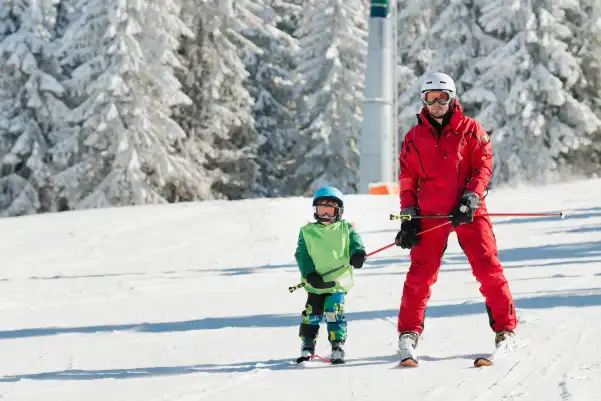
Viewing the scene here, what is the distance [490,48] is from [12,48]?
1584 centimetres

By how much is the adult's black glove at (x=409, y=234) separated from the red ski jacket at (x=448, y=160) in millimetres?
127

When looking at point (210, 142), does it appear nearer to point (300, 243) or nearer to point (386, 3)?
point (386, 3)

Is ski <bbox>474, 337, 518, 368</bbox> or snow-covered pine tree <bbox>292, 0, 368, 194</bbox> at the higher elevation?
snow-covered pine tree <bbox>292, 0, 368, 194</bbox>

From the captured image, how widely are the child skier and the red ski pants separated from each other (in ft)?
1.21

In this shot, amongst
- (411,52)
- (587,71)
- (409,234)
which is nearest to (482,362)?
(409,234)

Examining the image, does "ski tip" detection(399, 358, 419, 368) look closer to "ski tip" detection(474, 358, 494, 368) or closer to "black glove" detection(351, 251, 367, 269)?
"ski tip" detection(474, 358, 494, 368)

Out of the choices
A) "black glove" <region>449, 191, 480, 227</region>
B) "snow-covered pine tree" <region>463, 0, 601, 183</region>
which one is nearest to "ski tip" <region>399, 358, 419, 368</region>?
"black glove" <region>449, 191, 480, 227</region>

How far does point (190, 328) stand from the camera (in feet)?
24.4

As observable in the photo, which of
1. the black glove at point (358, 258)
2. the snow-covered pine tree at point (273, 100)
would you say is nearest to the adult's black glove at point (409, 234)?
the black glove at point (358, 258)

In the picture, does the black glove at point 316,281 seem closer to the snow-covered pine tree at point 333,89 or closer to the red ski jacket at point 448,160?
the red ski jacket at point 448,160

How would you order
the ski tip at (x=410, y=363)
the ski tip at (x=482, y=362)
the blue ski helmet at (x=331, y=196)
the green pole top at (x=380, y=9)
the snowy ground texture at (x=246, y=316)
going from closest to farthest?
1. the snowy ground texture at (x=246, y=316)
2. the ski tip at (x=482, y=362)
3. the ski tip at (x=410, y=363)
4. the blue ski helmet at (x=331, y=196)
5. the green pole top at (x=380, y=9)

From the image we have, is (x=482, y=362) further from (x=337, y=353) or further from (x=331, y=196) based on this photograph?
(x=331, y=196)

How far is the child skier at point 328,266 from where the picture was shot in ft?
19.2

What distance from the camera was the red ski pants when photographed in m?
5.73
